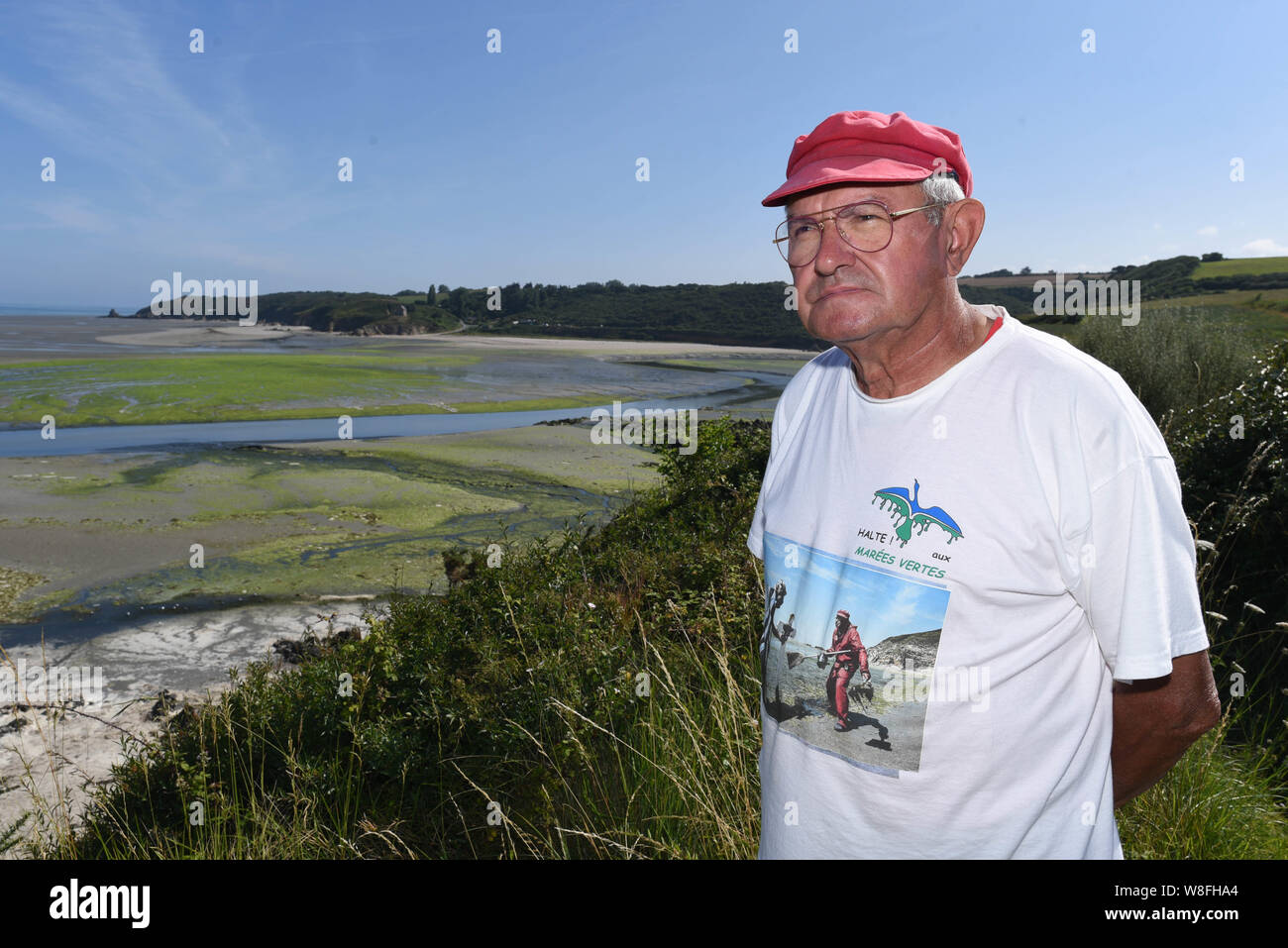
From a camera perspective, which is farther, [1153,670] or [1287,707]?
[1287,707]

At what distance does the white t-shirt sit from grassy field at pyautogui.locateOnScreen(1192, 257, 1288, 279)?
53715mm

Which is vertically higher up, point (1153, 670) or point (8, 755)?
point (1153, 670)

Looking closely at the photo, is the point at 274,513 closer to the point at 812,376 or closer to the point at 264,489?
the point at 264,489

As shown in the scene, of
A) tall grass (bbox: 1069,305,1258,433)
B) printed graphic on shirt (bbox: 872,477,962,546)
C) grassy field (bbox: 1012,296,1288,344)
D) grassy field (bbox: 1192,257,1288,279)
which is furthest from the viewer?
grassy field (bbox: 1192,257,1288,279)

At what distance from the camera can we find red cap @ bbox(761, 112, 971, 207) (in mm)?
1890

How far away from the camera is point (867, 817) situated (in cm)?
178

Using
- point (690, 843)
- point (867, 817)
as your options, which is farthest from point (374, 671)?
point (867, 817)

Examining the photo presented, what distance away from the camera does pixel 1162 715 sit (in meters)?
1.81

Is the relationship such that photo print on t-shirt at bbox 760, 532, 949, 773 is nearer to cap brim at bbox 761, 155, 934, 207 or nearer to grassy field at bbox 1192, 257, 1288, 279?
cap brim at bbox 761, 155, 934, 207

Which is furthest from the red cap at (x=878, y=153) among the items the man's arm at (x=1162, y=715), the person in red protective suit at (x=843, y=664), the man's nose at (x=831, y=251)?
the man's arm at (x=1162, y=715)

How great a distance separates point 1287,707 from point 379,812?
507 centimetres

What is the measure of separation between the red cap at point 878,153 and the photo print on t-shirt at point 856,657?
2.81 feet

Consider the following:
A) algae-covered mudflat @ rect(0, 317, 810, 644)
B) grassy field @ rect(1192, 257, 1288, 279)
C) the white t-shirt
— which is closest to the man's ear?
the white t-shirt
